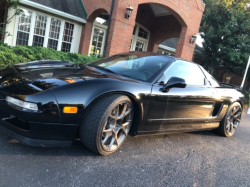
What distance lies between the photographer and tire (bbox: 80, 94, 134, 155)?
239 centimetres

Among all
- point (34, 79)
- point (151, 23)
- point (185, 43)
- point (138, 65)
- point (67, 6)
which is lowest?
point (34, 79)

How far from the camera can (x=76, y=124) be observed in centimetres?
234

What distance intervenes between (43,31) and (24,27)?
93 cm

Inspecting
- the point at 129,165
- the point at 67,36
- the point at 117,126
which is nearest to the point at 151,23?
the point at 67,36

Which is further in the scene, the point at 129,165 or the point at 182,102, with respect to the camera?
the point at 182,102

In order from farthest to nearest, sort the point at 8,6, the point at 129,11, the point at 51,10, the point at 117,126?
the point at 51,10 → the point at 129,11 → the point at 8,6 → the point at 117,126

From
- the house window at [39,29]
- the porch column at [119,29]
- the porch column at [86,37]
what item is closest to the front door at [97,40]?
the porch column at [86,37]

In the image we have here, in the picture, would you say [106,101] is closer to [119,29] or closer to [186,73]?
[186,73]

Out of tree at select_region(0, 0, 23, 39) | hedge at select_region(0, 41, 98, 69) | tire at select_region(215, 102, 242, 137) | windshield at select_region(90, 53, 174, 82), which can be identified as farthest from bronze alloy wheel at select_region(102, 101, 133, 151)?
tree at select_region(0, 0, 23, 39)

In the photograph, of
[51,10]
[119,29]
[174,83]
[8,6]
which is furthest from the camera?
[51,10]

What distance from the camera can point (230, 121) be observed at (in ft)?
14.7

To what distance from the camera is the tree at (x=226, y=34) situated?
1476 cm

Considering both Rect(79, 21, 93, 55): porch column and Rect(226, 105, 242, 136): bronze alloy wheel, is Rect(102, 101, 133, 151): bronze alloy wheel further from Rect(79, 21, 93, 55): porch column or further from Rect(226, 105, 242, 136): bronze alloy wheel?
Rect(79, 21, 93, 55): porch column

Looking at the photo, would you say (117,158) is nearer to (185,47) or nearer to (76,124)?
(76,124)
